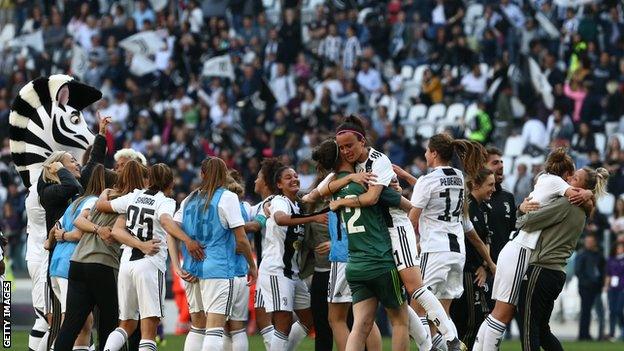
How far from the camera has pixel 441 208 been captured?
13844 millimetres

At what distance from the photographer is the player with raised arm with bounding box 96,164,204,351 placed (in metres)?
13.5

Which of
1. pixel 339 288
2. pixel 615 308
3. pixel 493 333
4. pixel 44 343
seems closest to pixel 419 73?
pixel 615 308

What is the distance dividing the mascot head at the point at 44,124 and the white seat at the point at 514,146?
36.1 ft

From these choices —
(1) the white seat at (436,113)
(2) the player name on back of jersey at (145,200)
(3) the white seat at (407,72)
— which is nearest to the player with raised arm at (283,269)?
(2) the player name on back of jersey at (145,200)

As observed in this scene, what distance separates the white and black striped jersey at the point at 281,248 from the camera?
14.8m

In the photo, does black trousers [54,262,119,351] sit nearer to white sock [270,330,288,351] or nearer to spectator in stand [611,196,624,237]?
white sock [270,330,288,351]

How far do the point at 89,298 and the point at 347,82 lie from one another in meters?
15.7

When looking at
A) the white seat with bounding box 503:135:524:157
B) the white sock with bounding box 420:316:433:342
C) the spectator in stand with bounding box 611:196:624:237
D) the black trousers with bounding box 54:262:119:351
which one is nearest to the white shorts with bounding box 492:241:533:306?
the white sock with bounding box 420:316:433:342

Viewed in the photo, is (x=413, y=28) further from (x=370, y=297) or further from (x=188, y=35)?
(x=370, y=297)

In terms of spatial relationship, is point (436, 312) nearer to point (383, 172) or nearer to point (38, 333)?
point (383, 172)

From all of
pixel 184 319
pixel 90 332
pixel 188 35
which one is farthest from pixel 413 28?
pixel 90 332

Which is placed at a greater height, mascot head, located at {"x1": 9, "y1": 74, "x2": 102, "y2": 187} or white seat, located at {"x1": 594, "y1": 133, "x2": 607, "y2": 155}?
mascot head, located at {"x1": 9, "y1": 74, "x2": 102, "y2": 187}

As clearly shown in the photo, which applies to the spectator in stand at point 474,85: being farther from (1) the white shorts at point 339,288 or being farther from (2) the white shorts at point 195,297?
(2) the white shorts at point 195,297

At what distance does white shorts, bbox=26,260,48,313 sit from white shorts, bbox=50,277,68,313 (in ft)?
3.04
